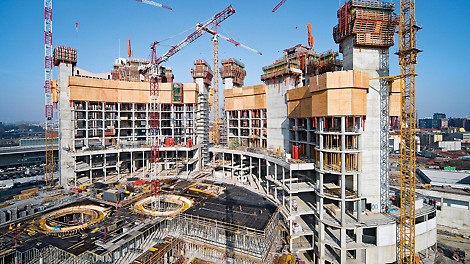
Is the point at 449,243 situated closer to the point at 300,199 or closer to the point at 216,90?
the point at 300,199

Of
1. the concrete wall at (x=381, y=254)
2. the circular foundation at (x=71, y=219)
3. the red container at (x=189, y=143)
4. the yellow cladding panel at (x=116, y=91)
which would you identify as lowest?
the concrete wall at (x=381, y=254)

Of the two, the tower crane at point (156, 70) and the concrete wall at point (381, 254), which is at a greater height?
the tower crane at point (156, 70)

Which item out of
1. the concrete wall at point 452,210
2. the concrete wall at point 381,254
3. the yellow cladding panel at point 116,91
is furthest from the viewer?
Result: the yellow cladding panel at point 116,91

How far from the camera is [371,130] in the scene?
131 feet

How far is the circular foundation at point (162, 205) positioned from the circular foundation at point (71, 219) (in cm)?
579

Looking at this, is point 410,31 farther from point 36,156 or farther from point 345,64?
point 36,156

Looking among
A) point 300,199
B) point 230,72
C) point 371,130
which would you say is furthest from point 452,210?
point 230,72

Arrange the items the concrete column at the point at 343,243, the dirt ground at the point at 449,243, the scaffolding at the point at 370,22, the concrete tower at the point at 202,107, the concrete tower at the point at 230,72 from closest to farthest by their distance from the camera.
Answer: the concrete column at the point at 343,243
the scaffolding at the point at 370,22
the dirt ground at the point at 449,243
the concrete tower at the point at 202,107
the concrete tower at the point at 230,72

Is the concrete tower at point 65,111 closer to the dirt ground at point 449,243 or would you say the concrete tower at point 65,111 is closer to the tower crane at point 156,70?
the tower crane at point 156,70

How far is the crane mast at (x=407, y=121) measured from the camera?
118 feet

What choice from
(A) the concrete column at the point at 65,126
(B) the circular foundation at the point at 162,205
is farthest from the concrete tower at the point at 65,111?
(B) the circular foundation at the point at 162,205

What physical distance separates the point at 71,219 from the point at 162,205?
15.2m

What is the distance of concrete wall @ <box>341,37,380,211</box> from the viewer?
3984cm

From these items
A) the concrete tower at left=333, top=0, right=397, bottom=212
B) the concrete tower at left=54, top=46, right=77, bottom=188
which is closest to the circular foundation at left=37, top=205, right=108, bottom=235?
the concrete tower at left=54, top=46, right=77, bottom=188
